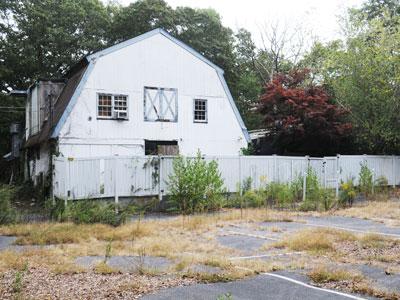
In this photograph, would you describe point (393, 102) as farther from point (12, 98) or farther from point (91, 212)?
point (12, 98)

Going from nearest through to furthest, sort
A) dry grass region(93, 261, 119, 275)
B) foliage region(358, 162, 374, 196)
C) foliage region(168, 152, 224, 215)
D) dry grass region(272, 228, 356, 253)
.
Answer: dry grass region(93, 261, 119, 275), dry grass region(272, 228, 356, 253), foliage region(168, 152, 224, 215), foliage region(358, 162, 374, 196)

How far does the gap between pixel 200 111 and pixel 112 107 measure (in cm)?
435

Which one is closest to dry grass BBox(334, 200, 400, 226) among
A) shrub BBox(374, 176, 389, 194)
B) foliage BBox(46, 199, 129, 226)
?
shrub BBox(374, 176, 389, 194)

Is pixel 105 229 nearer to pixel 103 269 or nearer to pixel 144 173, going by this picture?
pixel 103 269

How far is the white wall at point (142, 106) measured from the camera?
1970cm

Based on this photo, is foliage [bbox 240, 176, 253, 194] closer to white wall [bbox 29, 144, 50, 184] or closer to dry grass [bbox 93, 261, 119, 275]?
white wall [bbox 29, 144, 50, 184]

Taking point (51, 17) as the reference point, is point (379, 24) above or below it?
below

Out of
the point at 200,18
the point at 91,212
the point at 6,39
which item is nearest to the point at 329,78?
the point at 200,18

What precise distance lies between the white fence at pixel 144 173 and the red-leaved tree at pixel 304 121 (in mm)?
3968

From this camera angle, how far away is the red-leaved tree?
78.5 feet

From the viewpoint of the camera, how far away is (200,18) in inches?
1438

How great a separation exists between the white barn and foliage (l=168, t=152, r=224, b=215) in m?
5.28

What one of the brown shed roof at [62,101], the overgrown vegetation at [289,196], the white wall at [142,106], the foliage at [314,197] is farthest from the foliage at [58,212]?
the foliage at [314,197]

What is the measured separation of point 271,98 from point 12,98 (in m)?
17.9
